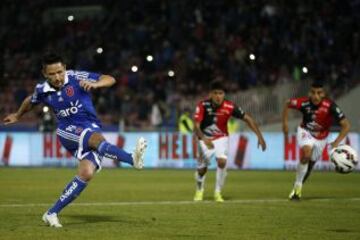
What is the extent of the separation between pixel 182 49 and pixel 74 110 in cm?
2370

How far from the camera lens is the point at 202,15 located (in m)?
37.2

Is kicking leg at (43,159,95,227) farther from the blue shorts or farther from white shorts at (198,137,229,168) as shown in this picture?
white shorts at (198,137,229,168)

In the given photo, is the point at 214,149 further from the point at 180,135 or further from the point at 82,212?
the point at 180,135

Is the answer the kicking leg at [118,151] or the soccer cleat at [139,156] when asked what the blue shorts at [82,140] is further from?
the soccer cleat at [139,156]

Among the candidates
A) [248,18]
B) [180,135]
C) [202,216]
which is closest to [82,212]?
[202,216]

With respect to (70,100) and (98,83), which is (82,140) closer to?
(70,100)

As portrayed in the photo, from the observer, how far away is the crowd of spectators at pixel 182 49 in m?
33.2

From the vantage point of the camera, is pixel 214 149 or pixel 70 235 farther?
pixel 214 149

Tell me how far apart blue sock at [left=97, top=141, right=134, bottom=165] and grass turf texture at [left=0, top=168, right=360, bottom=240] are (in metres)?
0.92

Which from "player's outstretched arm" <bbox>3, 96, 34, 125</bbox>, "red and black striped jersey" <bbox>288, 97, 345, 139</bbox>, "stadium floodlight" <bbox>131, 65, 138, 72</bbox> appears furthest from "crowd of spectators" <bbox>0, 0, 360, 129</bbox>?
"player's outstretched arm" <bbox>3, 96, 34, 125</bbox>

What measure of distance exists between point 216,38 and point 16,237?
25.2 metres

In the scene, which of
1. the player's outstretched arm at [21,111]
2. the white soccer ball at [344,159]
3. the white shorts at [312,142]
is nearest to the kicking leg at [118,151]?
the player's outstretched arm at [21,111]

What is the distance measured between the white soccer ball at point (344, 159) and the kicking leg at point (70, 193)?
506cm

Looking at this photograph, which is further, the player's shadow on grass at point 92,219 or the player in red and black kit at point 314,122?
the player in red and black kit at point 314,122
